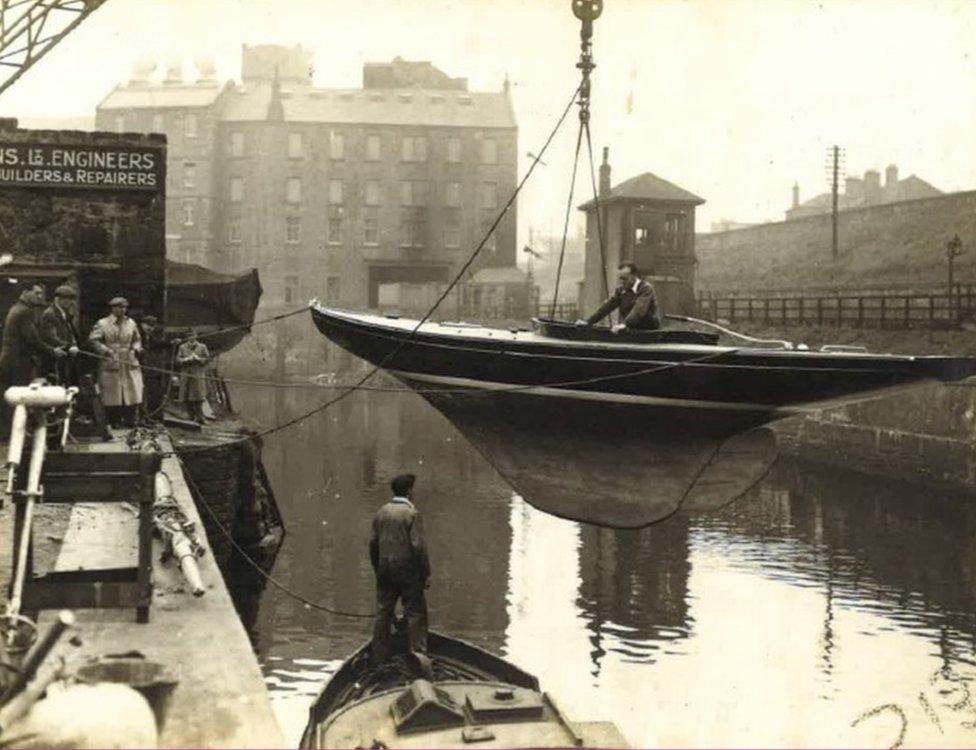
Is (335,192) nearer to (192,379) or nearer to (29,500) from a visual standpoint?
(192,379)

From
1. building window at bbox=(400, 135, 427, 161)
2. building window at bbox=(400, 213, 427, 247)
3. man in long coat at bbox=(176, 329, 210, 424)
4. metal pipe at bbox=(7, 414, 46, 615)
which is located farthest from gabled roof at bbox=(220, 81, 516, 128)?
metal pipe at bbox=(7, 414, 46, 615)

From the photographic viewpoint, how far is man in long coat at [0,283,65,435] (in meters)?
11.7

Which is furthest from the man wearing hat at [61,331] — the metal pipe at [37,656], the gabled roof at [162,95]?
the gabled roof at [162,95]

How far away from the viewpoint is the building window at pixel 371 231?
2299 inches

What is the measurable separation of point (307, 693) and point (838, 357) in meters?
6.97

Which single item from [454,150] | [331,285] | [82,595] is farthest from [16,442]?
[454,150]

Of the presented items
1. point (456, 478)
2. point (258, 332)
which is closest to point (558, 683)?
point (456, 478)

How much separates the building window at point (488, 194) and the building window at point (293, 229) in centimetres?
979

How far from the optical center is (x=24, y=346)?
11820mm

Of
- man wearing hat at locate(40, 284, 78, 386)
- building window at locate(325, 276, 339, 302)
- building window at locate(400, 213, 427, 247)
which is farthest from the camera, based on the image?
building window at locate(400, 213, 427, 247)

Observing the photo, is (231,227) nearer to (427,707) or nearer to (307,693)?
(307,693)

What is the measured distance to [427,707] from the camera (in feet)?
24.8

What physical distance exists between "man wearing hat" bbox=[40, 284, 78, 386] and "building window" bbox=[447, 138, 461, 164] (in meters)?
46.9

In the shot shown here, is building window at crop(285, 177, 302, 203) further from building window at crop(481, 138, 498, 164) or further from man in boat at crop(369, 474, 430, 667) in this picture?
man in boat at crop(369, 474, 430, 667)
